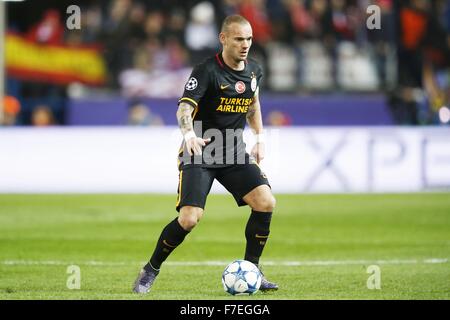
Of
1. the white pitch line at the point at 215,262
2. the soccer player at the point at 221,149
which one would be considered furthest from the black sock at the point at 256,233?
the white pitch line at the point at 215,262

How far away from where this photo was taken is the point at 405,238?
12.9 metres

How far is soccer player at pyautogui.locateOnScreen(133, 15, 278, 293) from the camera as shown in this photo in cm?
839

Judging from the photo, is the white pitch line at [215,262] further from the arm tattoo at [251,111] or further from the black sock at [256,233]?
the arm tattoo at [251,111]

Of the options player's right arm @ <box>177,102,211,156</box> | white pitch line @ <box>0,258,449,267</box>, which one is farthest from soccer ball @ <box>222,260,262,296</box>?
white pitch line @ <box>0,258,449,267</box>

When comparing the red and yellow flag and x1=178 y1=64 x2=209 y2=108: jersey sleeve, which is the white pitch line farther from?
the red and yellow flag

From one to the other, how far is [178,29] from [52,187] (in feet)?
20.4

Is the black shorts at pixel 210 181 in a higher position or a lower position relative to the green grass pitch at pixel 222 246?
higher

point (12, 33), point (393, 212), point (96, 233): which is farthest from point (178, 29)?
point (96, 233)

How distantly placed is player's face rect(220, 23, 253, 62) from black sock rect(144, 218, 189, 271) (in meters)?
1.49

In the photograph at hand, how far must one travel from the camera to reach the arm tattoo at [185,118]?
823 cm

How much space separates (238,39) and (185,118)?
0.80 meters

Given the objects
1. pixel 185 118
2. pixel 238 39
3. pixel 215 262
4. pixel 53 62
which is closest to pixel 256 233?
pixel 185 118

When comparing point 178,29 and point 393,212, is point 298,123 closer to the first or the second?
point 178,29

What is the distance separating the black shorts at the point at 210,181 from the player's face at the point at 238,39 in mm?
954
